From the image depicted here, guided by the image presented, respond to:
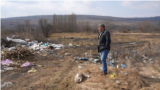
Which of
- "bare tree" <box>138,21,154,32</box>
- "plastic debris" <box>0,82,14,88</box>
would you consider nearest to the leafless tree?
"bare tree" <box>138,21,154,32</box>

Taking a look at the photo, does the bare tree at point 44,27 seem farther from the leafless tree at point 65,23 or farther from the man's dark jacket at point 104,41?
the man's dark jacket at point 104,41

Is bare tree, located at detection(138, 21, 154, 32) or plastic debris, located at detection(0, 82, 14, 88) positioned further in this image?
bare tree, located at detection(138, 21, 154, 32)

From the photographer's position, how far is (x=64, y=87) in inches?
122

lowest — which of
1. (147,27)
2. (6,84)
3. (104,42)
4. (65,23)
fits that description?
(6,84)

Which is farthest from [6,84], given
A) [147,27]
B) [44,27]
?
[147,27]

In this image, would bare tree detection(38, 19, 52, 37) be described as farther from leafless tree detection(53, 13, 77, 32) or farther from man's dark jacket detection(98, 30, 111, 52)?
man's dark jacket detection(98, 30, 111, 52)

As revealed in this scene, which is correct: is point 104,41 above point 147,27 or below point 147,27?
below

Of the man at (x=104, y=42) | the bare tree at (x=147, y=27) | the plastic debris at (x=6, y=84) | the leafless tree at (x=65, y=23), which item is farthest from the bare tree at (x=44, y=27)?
the bare tree at (x=147, y=27)

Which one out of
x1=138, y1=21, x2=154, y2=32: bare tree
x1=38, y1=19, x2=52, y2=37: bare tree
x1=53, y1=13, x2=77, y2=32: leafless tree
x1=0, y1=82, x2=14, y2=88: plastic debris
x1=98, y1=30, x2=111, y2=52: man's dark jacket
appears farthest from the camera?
x1=53, y1=13, x2=77, y2=32: leafless tree

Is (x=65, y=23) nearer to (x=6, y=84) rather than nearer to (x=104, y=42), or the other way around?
(x=104, y=42)

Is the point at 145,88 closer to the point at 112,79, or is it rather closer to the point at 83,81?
the point at 112,79

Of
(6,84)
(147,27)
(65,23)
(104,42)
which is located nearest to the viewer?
(6,84)

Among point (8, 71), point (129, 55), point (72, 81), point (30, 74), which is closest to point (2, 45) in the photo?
point (8, 71)

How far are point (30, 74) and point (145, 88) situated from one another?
3473mm
